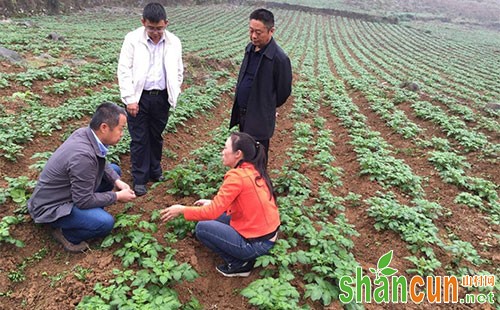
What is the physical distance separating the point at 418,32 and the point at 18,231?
4642 cm

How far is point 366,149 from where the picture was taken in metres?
6.80

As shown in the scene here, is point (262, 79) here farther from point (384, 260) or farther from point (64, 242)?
point (64, 242)

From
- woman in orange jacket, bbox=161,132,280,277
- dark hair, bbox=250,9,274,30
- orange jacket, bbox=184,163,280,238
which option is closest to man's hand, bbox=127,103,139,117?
woman in orange jacket, bbox=161,132,280,277

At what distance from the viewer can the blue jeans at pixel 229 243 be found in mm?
3270

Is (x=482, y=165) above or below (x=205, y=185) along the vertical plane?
below

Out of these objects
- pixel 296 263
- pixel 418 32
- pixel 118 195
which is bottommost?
pixel 418 32

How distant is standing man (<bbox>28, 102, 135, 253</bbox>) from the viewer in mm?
3201

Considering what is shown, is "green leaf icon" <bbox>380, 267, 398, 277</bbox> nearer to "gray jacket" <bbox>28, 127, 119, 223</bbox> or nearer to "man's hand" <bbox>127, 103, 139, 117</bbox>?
"gray jacket" <bbox>28, 127, 119, 223</bbox>

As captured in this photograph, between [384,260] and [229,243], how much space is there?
1.85 metres

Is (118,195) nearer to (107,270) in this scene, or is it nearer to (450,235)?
(107,270)

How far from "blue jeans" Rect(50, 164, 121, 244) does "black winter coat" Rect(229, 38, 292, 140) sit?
1901 millimetres

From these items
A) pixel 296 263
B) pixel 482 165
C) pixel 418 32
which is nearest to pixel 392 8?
pixel 418 32

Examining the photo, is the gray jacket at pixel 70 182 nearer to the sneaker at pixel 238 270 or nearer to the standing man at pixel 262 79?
the sneaker at pixel 238 270

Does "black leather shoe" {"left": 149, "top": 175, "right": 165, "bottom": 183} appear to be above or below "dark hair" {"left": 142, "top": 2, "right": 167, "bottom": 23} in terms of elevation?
below
